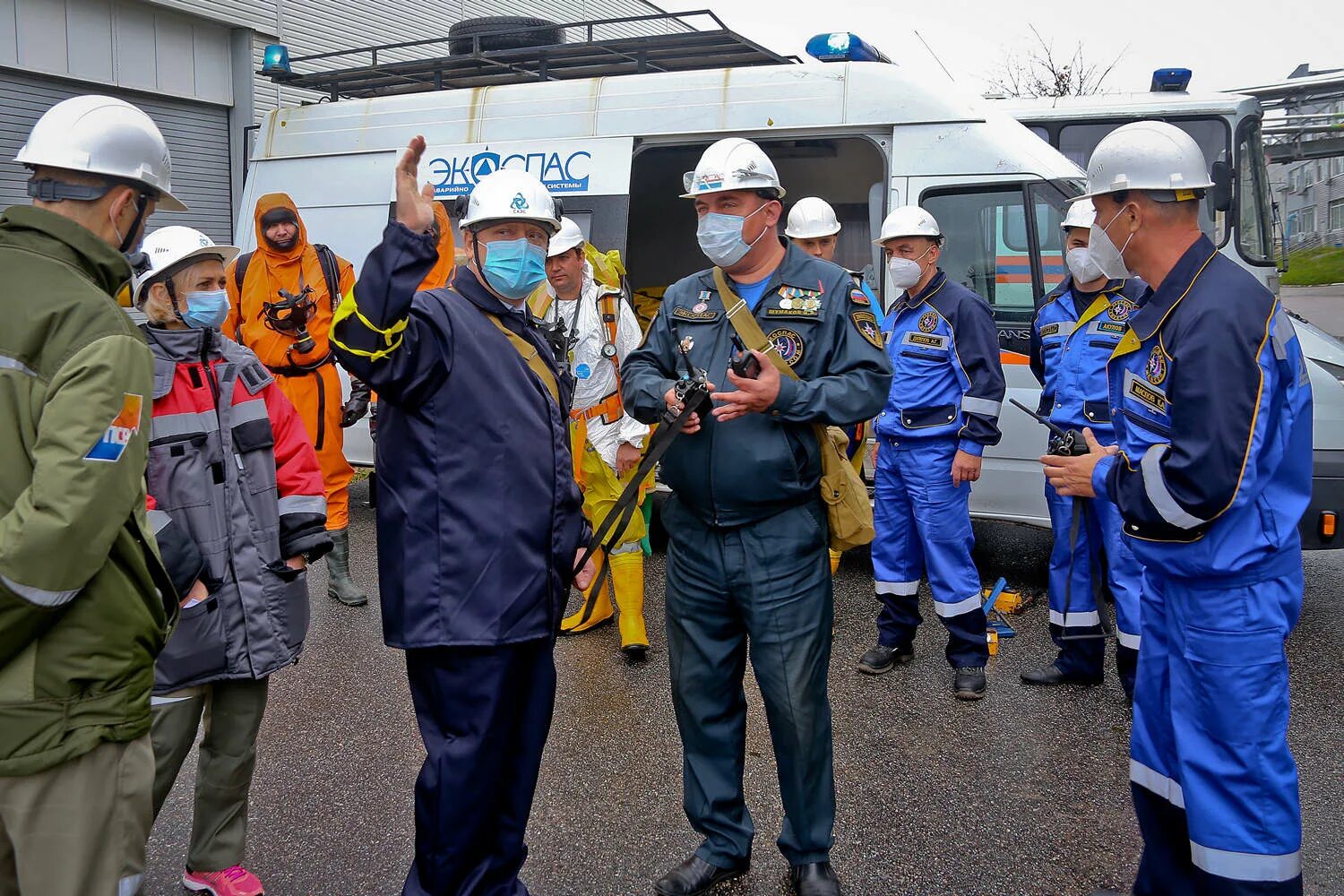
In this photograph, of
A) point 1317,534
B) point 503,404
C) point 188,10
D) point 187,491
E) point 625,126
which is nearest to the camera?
point 503,404

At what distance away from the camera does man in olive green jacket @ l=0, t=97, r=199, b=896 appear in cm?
180

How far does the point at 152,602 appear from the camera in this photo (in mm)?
2072

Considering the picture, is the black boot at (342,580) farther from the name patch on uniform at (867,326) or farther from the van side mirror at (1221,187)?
the van side mirror at (1221,187)

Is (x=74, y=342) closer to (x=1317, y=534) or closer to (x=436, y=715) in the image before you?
(x=436, y=715)

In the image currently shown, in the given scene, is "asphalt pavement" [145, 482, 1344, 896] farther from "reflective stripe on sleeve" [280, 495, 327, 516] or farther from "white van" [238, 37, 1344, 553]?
"white van" [238, 37, 1344, 553]

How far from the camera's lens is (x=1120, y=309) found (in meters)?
4.57

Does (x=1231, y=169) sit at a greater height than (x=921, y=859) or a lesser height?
greater

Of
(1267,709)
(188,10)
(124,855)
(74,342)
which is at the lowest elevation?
(124,855)

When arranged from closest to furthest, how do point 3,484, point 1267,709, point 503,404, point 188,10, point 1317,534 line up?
point 3,484, point 1267,709, point 503,404, point 1317,534, point 188,10

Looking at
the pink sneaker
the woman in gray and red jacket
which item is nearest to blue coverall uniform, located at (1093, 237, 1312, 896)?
the woman in gray and red jacket

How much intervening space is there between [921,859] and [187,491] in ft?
8.07

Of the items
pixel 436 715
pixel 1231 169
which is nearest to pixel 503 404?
pixel 436 715

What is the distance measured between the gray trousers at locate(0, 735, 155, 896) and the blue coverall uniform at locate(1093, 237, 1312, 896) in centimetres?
232

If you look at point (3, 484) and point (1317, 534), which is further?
point (1317, 534)
